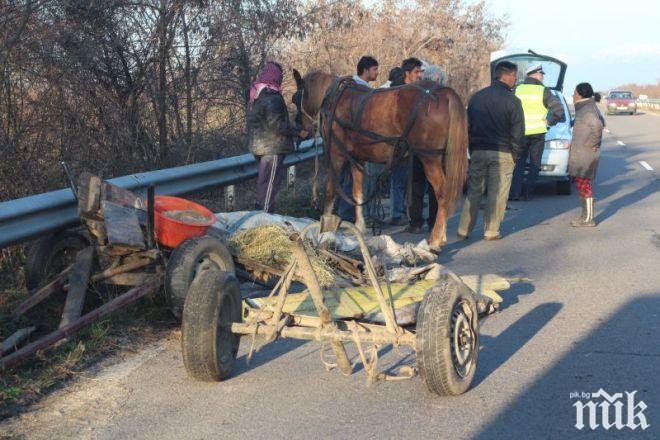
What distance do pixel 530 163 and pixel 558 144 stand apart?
0.77 metres

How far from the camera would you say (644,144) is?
92.2 ft

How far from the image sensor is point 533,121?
45.0 ft

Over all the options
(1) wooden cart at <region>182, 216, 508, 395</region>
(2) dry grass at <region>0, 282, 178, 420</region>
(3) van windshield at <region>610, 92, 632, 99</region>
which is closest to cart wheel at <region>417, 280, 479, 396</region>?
(1) wooden cart at <region>182, 216, 508, 395</region>

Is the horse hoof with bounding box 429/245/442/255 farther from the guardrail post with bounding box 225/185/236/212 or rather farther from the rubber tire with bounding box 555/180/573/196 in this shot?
the rubber tire with bounding box 555/180/573/196

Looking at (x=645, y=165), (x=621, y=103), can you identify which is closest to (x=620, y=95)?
(x=621, y=103)

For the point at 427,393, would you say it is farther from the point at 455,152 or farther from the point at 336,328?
the point at 455,152

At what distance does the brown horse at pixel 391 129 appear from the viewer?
9.32 metres

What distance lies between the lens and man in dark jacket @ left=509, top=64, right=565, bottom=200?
13.7 m

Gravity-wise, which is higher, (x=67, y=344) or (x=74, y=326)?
(x=74, y=326)

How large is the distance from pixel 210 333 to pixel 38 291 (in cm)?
175

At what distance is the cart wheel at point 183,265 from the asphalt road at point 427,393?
0.36 m

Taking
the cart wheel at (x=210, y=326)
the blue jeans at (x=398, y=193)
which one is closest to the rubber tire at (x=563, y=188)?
the blue jeans at (x=398, y=193)

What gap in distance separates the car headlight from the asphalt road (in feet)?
23.0

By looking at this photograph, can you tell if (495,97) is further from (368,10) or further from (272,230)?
(368,10)
